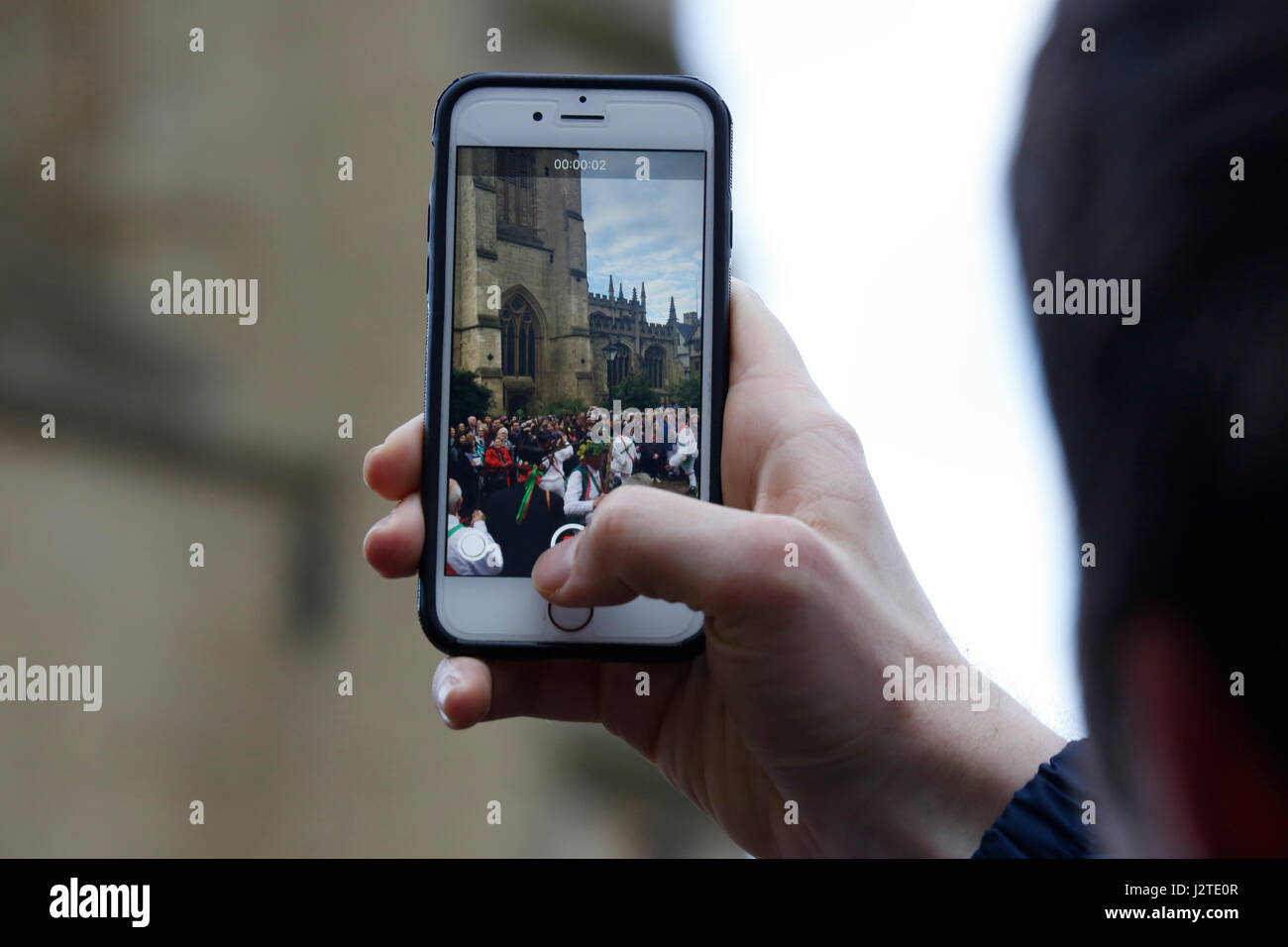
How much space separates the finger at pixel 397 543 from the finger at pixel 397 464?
0.06 feet

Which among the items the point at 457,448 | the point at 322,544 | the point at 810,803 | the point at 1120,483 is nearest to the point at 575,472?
the point at 457,448

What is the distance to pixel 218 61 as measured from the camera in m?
1.35

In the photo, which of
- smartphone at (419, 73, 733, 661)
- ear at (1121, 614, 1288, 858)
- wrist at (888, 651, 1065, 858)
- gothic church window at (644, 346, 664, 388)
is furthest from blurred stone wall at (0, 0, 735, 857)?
ear at (1121, 614, 1288, 858)

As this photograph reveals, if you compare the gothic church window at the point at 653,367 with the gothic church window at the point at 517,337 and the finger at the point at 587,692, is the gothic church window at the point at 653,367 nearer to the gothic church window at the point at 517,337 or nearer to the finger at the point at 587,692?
the gothic church window at the point at 517,337

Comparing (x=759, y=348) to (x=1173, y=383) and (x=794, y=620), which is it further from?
(x=1173, y=383)

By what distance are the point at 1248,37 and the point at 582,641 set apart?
0.49 meters

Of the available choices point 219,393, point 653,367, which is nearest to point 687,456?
point 653,367

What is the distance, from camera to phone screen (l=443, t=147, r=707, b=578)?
622 mm

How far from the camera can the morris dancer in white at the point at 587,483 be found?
24.4 inches

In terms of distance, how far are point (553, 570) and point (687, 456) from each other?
133mm

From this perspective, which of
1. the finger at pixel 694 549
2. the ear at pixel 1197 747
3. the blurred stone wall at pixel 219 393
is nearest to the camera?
the ear at pixel 1197 747

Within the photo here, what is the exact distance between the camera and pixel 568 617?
606 mm

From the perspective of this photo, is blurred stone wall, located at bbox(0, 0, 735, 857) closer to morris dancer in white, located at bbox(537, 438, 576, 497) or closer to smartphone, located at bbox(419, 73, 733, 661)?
smartphone, located at bbox(419, 73, 733, 661)

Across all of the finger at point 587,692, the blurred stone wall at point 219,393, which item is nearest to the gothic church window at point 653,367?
the finger at point 587,692
